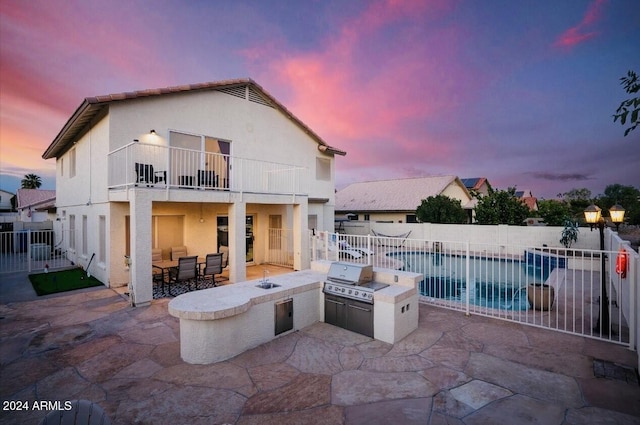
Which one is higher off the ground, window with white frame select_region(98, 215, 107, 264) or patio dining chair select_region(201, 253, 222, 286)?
window with white frame select_region(98, 215, 107, 264)

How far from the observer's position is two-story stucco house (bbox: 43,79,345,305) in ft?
30.1

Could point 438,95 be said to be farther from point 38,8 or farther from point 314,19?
point 38,8

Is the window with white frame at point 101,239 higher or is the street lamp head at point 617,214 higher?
the street lamp head at point 617,214

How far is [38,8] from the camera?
9.69 m

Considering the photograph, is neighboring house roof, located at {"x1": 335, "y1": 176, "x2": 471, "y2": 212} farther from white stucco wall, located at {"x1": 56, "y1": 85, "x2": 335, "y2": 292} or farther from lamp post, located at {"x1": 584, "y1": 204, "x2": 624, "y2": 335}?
lamp post, located at {"x1": 584, "y1": 204, "x2": 624, "y2": 335}

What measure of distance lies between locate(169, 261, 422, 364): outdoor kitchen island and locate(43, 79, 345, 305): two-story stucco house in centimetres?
386

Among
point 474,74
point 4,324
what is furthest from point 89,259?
point 474,74

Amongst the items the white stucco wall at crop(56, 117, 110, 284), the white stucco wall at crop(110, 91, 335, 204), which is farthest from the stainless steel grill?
the white stucco wall at crop(110, 91, 335, 204)

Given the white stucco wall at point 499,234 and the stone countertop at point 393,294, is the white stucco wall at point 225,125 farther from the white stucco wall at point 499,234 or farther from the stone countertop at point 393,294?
the stone countertop at point 393,294

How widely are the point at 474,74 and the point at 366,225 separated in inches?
503

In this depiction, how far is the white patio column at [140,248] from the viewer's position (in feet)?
25.5

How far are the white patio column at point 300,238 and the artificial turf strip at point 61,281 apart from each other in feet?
23.0

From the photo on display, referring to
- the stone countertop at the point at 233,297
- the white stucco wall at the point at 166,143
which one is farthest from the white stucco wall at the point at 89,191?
the stone countertop at the point at 233,297

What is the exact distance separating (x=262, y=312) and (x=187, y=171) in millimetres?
7813
